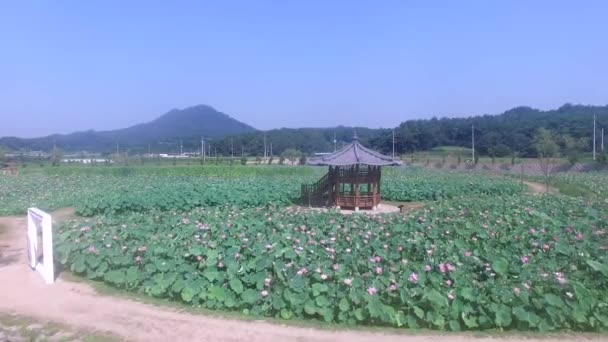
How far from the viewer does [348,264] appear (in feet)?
22.6

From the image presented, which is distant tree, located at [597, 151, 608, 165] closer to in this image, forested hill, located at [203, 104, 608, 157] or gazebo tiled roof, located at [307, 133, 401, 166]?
forested hill, located at [203, 104, 608, 157]

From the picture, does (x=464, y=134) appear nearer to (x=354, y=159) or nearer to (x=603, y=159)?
(x=603, y=159)

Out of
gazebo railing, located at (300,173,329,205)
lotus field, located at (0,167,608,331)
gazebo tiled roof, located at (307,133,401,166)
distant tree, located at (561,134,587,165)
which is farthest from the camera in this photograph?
distant tree, located at (561,134,587,165)

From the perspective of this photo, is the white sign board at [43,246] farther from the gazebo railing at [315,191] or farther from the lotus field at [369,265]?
the gazebo railing at [315,191]

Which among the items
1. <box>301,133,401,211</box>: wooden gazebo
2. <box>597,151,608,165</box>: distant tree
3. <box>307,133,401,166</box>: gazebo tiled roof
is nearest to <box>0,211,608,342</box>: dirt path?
<box>307,133,401,166</box>: gazebo tiled roof

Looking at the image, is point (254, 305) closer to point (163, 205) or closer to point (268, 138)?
point (163, 205)

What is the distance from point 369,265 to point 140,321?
119 inches

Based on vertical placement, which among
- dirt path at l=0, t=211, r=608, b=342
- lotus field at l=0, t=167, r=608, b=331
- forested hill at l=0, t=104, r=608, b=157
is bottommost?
dirt path at l=0, t=211, r=608, b=342

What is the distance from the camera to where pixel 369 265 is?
22.3ft

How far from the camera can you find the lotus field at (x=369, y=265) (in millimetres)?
5633

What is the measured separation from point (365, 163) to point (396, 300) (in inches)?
527

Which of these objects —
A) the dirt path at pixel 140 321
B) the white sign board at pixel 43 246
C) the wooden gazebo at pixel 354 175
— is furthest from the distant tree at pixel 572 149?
the white sign board at pixel 43 246

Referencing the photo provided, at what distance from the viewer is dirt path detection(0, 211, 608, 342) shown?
17.7 ft

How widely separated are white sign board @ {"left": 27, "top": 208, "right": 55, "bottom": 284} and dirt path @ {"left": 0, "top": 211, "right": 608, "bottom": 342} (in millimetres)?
204
